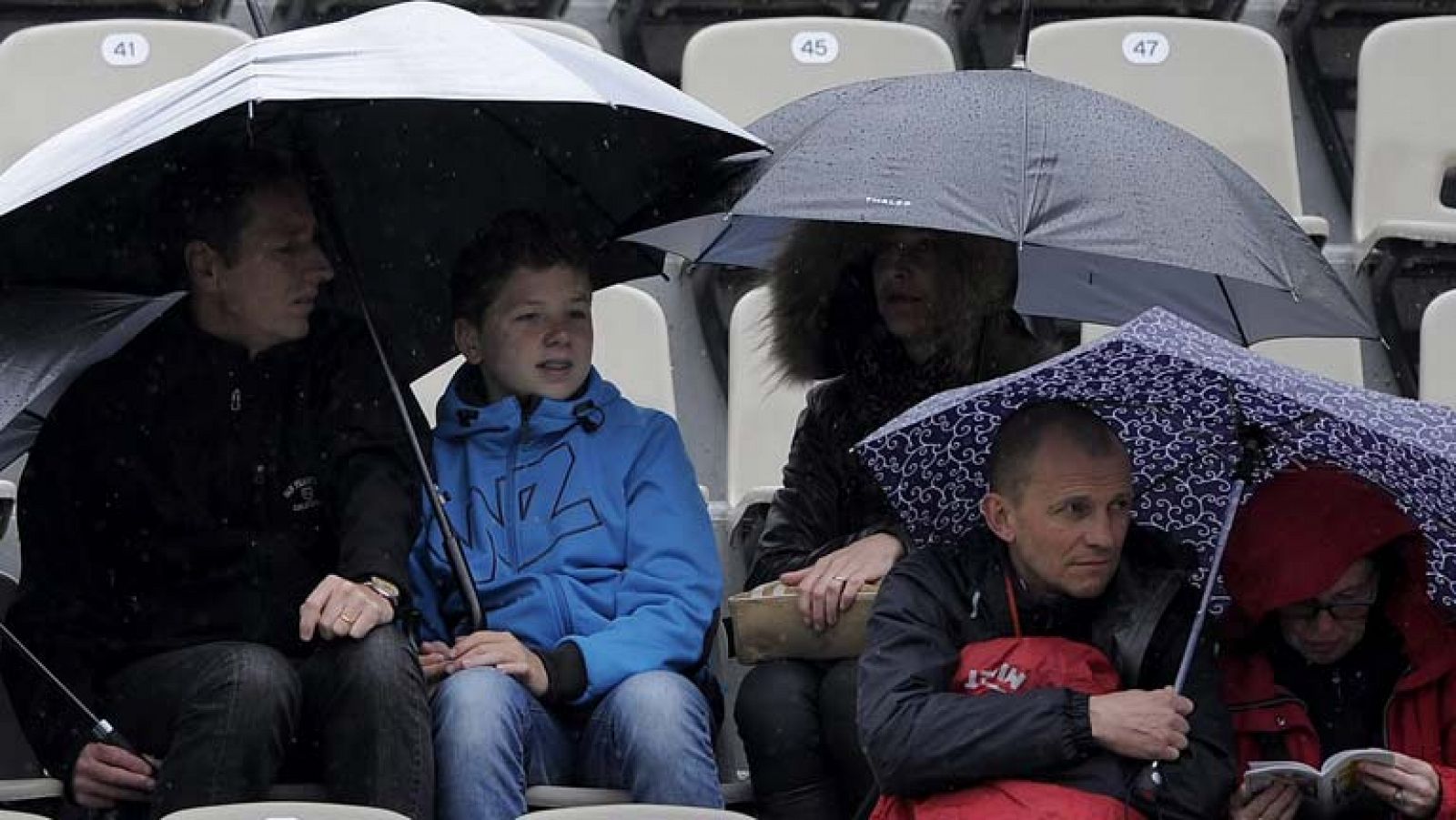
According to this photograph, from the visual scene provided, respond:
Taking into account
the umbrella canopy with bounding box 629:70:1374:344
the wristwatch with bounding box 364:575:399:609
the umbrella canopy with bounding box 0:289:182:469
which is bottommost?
the wristwatch with bounding box 364:575:399:609

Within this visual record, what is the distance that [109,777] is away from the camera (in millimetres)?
3443

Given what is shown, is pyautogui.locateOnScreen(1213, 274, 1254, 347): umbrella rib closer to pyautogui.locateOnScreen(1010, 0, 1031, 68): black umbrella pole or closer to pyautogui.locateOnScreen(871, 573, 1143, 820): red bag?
pyautogui.locateOnScreen(1010, 0, 1031, 68): black umbrella pole

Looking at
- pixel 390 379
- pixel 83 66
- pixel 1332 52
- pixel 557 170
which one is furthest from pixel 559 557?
pixel 1332 52

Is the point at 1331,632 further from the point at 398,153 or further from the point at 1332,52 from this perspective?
the point at 1332,52

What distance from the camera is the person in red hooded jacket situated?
3354 mm

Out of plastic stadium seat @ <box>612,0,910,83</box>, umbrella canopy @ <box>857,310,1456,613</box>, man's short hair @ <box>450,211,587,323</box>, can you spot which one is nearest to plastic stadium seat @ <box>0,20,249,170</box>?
plastic stadium seat @ <box>612,0,910,83</box>

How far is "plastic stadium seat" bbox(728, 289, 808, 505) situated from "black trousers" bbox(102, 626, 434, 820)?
4.20 feet

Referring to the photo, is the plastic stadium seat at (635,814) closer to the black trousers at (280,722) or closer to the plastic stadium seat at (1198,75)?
the black trousers at (280,722)

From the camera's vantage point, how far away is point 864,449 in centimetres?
345

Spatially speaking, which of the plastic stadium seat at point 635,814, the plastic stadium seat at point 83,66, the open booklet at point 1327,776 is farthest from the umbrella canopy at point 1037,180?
the plastic stadium seat at point 83,66

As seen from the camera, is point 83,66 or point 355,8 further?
point 355,8

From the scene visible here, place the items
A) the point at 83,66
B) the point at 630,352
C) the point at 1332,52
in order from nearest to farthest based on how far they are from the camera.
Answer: the point at 630,352 < the point at 83,66 < the point at 1332,52

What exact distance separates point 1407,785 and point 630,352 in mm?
1836

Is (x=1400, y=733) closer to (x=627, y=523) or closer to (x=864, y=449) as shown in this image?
(x=864, y=449)
